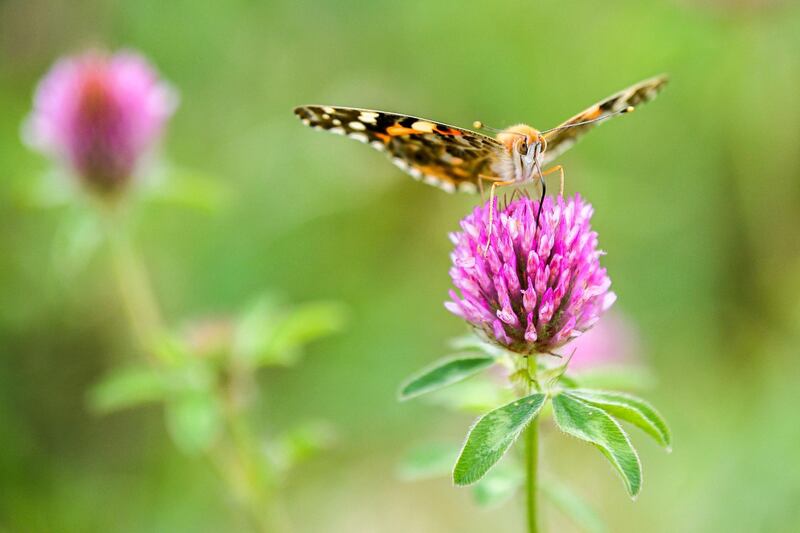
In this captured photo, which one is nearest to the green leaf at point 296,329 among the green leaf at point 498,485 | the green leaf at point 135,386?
the green leaf at point 135,386

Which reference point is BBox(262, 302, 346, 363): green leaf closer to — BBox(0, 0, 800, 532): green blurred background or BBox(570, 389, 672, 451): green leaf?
BBox(570, 389, 672, 451): green leaf

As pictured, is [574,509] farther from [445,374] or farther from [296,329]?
[296,329]

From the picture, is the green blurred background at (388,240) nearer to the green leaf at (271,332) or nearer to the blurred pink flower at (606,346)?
the blurred pink flower at (606,346)

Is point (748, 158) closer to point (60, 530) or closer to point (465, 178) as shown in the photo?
point (465, 178)

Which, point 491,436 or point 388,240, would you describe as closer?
point 491,436

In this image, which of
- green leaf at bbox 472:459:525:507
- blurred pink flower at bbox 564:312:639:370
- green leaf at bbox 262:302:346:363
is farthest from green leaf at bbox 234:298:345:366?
blurred pink flower at bbox 564:312:639:370

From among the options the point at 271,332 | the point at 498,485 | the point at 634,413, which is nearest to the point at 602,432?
the point at 634,413
